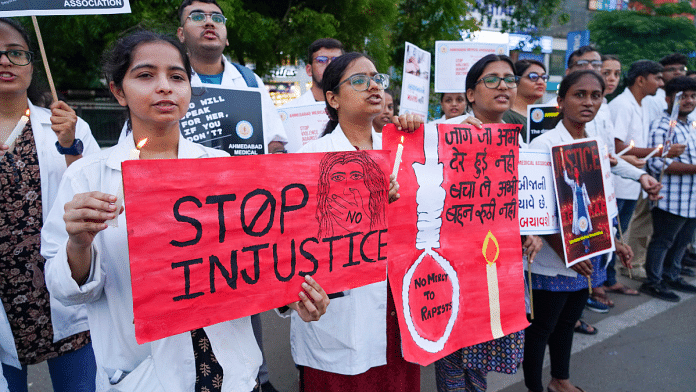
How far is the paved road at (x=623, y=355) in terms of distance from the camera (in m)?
3.23

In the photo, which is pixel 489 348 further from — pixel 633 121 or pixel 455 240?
pixel 633 121

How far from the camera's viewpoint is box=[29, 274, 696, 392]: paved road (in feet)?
10.6

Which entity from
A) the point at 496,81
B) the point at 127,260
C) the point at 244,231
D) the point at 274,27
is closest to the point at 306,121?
the point at 496,81

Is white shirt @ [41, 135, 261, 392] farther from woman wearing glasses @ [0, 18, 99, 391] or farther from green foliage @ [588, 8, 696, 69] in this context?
green foliage @ [588, 8, 696, 69]

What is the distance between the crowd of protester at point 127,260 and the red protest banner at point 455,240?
114 mm

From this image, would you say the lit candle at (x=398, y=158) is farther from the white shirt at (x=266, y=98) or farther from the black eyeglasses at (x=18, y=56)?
the black eyeglasses at (x=18, y=56)

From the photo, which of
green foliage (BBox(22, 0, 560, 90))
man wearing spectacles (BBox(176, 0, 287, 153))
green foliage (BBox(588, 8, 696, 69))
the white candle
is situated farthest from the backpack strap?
green foliage (BBox(588, 8, 696, 69))

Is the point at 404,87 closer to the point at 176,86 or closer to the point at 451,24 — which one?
the point at 176,86

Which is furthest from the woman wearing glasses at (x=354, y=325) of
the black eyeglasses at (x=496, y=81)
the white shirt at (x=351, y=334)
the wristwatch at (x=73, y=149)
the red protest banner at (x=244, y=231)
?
the wristwatch at (x=73, y=149)

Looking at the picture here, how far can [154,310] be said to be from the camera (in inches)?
52.9

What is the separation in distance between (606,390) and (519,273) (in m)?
1.37

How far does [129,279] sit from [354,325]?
3.33ft

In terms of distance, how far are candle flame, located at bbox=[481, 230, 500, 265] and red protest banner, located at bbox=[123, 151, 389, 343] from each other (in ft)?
2.41

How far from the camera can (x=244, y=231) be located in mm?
1515
